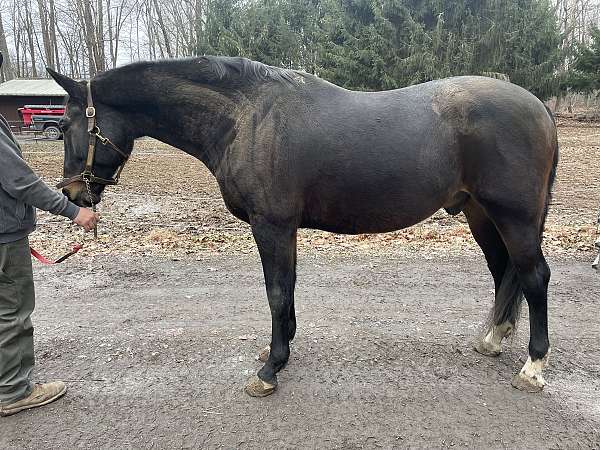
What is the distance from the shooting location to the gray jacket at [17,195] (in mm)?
2533

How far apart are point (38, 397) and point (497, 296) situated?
3.24 meters

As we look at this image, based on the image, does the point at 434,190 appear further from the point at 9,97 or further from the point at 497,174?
the point at 9,97

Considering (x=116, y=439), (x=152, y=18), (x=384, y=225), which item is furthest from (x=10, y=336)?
(x=152, y=18)

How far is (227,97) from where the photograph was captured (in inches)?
116

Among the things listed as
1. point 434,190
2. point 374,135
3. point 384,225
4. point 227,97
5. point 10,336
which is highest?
point 227,97

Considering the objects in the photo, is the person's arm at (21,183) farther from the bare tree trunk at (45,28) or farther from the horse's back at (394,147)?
the bare tree trunk at (45,28)

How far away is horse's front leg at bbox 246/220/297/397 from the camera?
2.90m

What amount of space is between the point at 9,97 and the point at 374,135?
1287 inches

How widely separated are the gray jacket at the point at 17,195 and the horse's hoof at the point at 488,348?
9.72 ft

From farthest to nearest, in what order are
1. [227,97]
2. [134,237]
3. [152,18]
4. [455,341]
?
[152,18] < [134,237] < [455,341] < [227,97]

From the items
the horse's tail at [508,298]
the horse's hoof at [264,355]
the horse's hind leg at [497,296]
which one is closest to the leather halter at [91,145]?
the horse's hoof at [264,355]

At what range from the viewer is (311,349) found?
11.4ft

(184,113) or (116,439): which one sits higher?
(184,113)

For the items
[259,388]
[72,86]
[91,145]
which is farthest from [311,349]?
[72,86]
